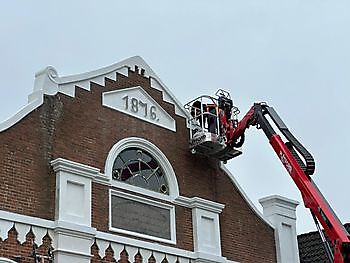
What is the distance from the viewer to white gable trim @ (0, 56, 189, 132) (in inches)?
646

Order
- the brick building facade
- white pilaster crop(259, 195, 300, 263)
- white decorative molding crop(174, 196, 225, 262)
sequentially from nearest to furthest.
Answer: the brick building facade → white decorative molding crop(174, 196, 225, 262) → white pilaster crop(259, 195, 300, 263)

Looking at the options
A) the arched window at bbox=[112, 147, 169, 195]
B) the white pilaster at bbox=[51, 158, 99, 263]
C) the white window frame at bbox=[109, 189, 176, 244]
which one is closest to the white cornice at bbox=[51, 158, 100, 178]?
the white pilaster at bbox=[51, 158, 99, 263]

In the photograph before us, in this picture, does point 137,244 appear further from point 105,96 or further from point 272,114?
point 272,114

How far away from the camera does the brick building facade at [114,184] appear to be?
51.7 ft

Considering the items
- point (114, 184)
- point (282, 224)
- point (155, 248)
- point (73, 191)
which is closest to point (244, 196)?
point (282, 224)

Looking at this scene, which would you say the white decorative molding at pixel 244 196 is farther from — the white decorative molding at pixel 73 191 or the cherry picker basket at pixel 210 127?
the white decorative molding at pixel 73 191

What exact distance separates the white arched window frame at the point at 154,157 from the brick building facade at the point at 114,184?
0.03 m

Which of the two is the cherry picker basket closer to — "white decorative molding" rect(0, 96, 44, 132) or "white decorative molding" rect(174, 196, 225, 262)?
"white decorative molding" rect(174, 196, 225, 262)

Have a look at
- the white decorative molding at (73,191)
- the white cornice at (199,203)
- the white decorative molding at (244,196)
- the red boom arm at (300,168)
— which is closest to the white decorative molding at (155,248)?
the white decorative molding at (73,191)

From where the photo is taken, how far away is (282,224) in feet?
72.0

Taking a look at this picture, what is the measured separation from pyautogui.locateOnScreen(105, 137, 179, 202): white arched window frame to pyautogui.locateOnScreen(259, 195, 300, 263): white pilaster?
3849 mm

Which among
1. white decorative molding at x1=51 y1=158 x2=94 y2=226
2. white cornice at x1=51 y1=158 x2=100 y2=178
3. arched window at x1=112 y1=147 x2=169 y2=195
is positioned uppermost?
arched window at x1=112 y1=147 x2=169 y2=195

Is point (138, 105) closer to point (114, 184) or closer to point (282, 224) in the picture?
point (114, 184)

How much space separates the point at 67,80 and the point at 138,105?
2.34 m
